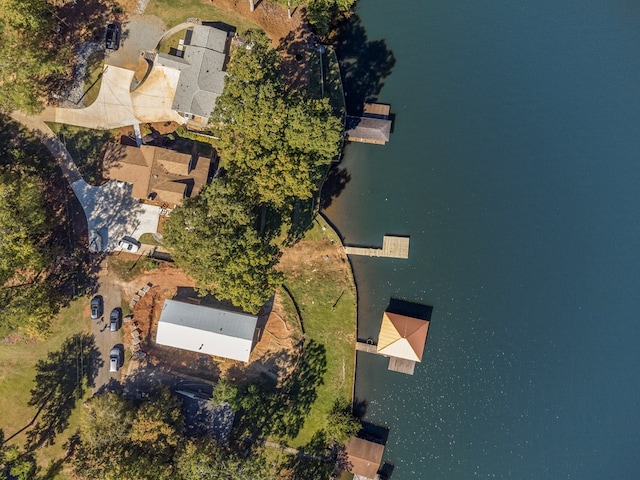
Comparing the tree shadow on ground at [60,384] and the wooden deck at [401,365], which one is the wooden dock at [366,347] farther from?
the tree shadow on ground at [60,384]

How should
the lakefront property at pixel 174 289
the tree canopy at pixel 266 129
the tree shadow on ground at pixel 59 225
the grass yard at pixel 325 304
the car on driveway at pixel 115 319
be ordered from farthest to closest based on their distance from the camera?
the grass yard at pixel 325 304 → the car on driveway at pixel 115 319 → the tree shadow on ground at pixel 59 225 → the lakefront property at pixel 174 289 → the tree canopy at pixel 266 129

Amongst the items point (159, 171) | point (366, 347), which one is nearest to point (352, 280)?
point (366, 347)

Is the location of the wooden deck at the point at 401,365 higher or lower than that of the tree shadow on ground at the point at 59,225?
lower

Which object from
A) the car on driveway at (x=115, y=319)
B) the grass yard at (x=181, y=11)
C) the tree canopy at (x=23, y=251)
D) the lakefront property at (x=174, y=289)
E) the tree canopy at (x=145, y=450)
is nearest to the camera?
the tree canopy at (x=23, y=251)

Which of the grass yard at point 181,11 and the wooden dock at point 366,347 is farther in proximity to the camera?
the wooden dock at point 366,347

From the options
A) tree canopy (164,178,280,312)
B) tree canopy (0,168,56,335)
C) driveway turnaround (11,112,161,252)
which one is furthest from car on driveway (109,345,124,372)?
tree canopy (164,178,280,312)

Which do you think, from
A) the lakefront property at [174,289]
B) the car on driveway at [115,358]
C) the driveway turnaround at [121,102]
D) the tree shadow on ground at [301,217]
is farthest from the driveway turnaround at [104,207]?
the tree shadow on ground at [301,217]

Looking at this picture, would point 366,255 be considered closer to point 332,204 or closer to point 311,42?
point 332,204

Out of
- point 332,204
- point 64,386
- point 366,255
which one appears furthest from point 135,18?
point 64,386
